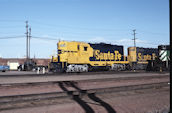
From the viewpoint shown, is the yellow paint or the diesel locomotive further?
the yellow paint

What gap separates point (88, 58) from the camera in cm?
2345

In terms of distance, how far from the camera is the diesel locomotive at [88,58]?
2211 centimetres

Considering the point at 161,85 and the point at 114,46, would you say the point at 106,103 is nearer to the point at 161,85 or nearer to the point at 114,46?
the point at 161,85

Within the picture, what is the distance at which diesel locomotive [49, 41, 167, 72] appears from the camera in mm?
22109

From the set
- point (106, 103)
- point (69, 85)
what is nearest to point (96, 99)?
point (106, 103)

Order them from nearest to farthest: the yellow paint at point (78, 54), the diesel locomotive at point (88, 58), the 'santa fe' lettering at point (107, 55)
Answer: the diesel locomotive at point (88, 58) < the yellow paint at point (78, 54) < the 'santa fe' lettering at point (107, 55)

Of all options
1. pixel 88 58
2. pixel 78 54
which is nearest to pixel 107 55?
pixel 88 58

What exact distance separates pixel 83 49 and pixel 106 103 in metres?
16.4

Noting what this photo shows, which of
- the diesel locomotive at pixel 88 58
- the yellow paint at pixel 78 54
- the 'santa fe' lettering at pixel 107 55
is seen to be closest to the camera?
the diesel locomotive at pixel 88 58

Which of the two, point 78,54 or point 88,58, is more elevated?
point 78,54

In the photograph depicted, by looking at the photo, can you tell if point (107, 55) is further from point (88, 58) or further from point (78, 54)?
point (78, 54)

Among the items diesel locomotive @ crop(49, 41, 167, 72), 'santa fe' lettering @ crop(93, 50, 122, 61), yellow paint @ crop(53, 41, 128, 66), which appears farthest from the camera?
'santa fe' lettering @ crop(93, 50, 122, 61)

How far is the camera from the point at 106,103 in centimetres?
747

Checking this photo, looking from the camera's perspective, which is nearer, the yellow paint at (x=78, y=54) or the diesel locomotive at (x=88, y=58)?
the diesel locomotive at (x=88, y=58)
